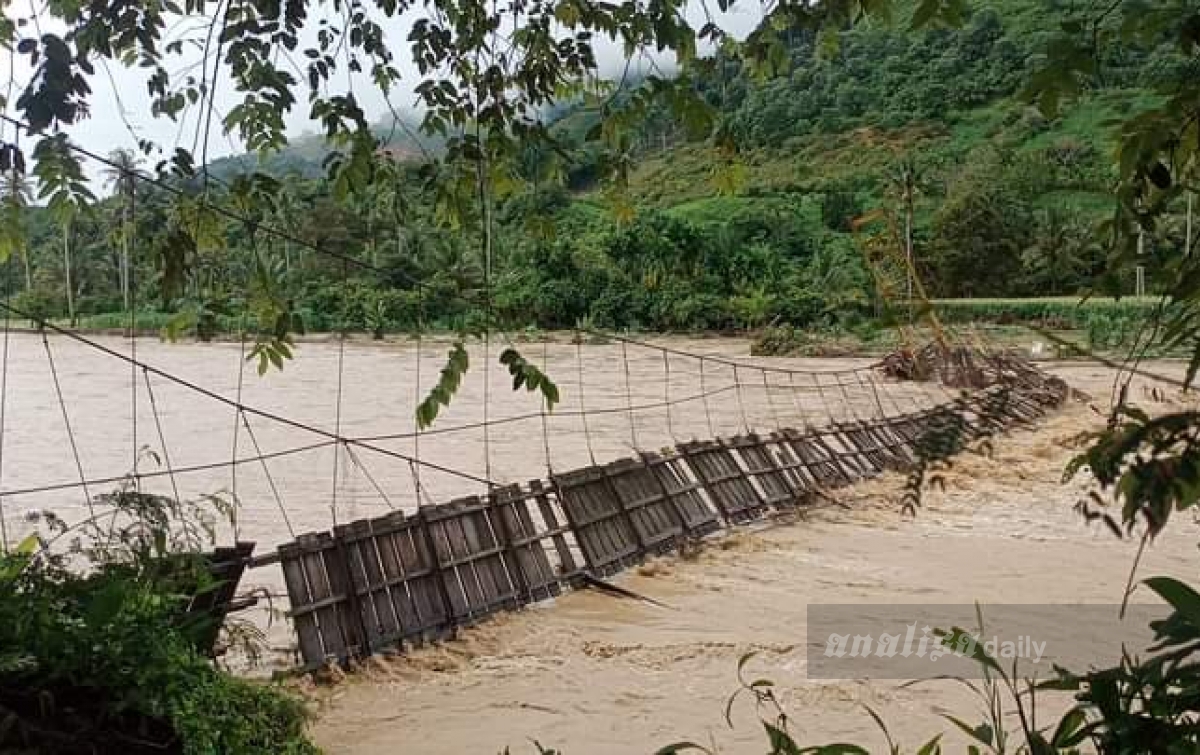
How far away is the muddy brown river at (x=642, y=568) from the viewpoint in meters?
4.29

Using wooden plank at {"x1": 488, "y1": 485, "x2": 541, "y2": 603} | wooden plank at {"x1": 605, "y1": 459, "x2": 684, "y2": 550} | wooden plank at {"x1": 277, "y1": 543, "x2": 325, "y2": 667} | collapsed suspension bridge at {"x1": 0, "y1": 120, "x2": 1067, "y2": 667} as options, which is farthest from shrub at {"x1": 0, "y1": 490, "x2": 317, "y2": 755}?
wooden plank at {"x1": 605, "y1": 459, "x2": 684, "y2": 550}

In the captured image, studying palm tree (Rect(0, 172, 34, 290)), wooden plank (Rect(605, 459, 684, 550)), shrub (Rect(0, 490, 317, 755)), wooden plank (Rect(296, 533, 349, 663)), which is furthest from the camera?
wooden plank (Rect(605, 459, 684, 550))

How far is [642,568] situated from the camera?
6.51 meters

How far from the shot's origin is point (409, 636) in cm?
479

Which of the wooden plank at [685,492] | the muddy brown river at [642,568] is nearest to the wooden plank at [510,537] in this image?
the muddy brown river at [642,568]

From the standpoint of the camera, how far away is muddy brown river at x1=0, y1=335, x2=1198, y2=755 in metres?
4.29

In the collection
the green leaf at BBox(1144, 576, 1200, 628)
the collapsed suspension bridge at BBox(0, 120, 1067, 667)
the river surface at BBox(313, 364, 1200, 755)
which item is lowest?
the river surface at BBox(313, 364, 1200, 755)

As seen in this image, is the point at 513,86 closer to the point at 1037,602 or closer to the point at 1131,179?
the point at 1131,179

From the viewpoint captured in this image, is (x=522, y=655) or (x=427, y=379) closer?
(x=522, y=655)

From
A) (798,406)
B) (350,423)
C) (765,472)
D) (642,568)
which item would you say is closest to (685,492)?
(642,568)

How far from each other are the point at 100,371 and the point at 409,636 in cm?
2401

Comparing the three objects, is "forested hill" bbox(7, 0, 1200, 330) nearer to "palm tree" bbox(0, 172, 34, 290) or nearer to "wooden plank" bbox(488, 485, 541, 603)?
"wooden plank" bbox(488, 485, 541, 603)

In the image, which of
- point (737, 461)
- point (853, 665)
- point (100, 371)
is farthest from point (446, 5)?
point (100, 371)

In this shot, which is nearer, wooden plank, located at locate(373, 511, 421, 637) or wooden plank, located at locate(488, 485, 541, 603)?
wooden plank, located at locate(373, 511, 421, 637)
